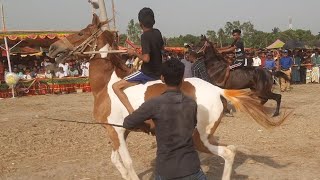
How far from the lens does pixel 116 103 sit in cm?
541

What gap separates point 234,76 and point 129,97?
694 cm

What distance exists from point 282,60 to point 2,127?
14298 millimetres

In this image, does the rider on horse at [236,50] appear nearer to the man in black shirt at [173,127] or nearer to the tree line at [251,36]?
the man in black shirt at [173,127]

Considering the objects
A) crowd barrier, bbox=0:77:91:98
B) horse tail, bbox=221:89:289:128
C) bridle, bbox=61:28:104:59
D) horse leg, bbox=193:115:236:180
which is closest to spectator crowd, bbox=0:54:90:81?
crowd barrier, bbox=0:77:91:98

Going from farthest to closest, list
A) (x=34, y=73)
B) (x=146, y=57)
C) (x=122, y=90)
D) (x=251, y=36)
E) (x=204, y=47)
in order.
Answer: (x=251, y=36) < (x=34, y=73) < (x=204, y=47) < (x=122, y=90) < (x=146, y=57)

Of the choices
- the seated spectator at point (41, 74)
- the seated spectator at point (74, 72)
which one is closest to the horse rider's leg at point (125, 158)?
the seated spectator at point (41, 74)

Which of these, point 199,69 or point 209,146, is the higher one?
point 199,69

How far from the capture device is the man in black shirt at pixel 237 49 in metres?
11.5

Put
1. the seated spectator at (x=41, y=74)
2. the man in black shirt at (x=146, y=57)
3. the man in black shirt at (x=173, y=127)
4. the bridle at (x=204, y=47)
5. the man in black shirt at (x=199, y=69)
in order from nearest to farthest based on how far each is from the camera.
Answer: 1. the man in black shirt at (x=173, y=127)
2. the man in black shirt at (x=146, y=57)
3. the bridle at (x=204, y=47)
4. the man in black shirt at (x=199, y=69)
5. the seated spectator at (x=41, y=74)

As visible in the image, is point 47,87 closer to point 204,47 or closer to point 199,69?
point 199,69

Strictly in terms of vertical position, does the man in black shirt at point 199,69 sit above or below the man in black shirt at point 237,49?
below

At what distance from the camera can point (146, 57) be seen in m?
5.20

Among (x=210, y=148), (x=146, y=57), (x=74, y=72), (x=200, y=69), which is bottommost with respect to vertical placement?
(x=74, y=72)

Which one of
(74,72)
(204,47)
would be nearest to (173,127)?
(204,47)
